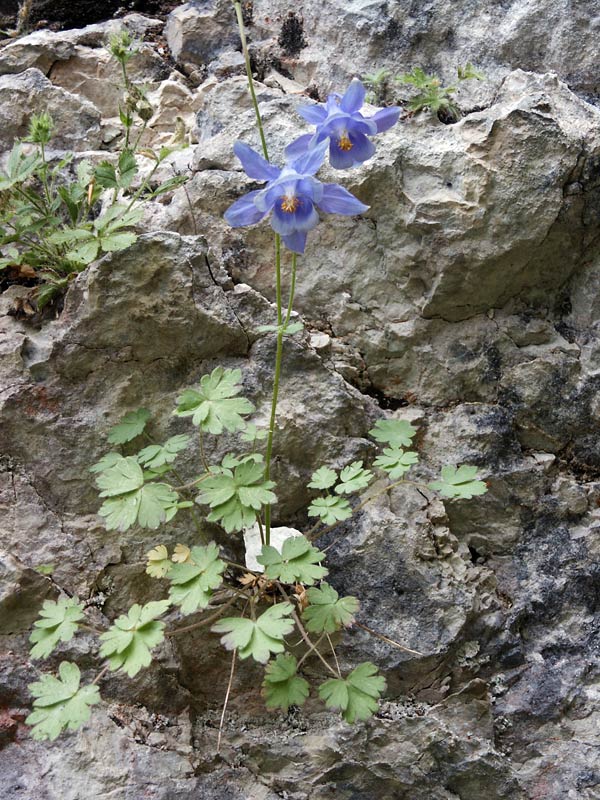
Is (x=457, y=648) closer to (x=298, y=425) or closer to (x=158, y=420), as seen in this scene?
(x=298, y=425)

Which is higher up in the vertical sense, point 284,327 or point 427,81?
point 427,81

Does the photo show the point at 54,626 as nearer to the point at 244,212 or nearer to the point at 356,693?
the point at 356,693

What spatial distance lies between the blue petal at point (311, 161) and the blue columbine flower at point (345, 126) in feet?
0.17

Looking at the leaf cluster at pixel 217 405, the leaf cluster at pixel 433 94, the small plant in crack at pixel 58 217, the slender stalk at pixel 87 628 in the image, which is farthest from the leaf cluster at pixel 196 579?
the leaf cluster at pixel 433 94

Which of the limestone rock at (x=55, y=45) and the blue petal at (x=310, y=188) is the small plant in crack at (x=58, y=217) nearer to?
the blue petal at (x=310, y=188)

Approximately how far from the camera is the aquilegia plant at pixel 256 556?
2061 millimetres

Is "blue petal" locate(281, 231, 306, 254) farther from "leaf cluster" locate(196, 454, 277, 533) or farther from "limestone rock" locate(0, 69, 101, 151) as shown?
"limestone rock" locate(0, 69, 101, 151)

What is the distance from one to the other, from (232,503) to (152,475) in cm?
28

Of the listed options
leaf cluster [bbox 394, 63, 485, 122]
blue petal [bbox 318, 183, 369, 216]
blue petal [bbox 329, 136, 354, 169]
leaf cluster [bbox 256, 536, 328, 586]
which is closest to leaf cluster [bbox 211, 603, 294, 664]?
leaf cluster [bbox 256, 536, 328, 586]

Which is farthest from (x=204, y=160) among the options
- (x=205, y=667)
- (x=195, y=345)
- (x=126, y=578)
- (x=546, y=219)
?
(x=205, y=667)

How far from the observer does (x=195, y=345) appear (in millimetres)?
2695

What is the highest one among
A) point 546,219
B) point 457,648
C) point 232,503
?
point 546,219

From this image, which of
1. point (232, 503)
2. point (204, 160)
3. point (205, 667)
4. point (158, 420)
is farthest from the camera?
point (204, 160)

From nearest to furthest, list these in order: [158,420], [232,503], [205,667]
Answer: [232,503] → [205,667] → [158,420]
